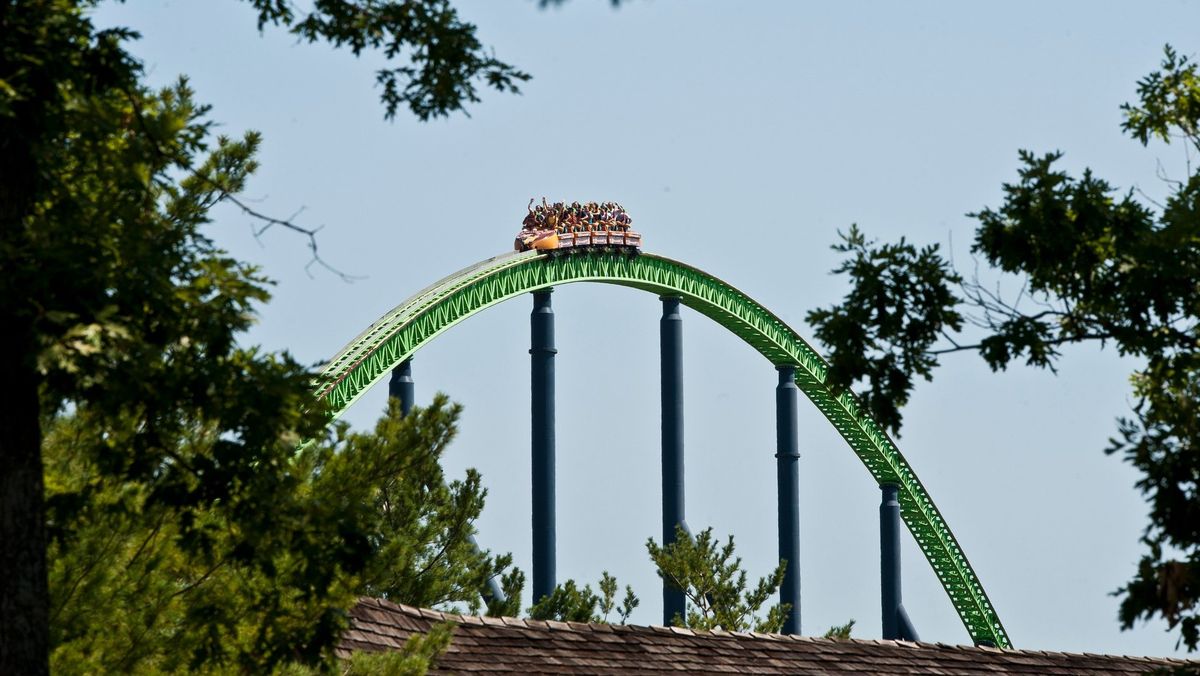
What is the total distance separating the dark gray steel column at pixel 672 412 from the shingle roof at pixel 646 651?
19573 millimetres

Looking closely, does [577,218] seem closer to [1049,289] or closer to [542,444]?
[542,444]

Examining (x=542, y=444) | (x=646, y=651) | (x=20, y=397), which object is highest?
(x=542, y=444)

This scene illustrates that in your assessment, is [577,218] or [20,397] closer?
[20,397]

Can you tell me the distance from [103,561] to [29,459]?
344 centimetres

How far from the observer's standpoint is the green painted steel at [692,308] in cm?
2998

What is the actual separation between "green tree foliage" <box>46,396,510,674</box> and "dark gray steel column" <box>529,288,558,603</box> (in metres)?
17.3

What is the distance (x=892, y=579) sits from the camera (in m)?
42.5

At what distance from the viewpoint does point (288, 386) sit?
8102mm

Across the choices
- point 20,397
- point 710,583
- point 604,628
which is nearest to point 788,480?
point 710,583

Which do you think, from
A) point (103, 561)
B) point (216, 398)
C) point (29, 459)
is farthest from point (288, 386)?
point (103, 561)

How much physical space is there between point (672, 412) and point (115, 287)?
91.3 ft

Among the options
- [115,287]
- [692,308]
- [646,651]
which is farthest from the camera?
[692,308]

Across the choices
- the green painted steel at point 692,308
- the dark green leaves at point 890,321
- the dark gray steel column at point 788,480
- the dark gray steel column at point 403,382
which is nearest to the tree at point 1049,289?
the dark green leaves at point 890,321

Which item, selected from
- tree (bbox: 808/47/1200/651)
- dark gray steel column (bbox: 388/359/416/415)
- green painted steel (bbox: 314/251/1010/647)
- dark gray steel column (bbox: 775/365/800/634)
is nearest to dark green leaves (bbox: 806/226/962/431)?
tree (bbox: 808/47/1200/651)
